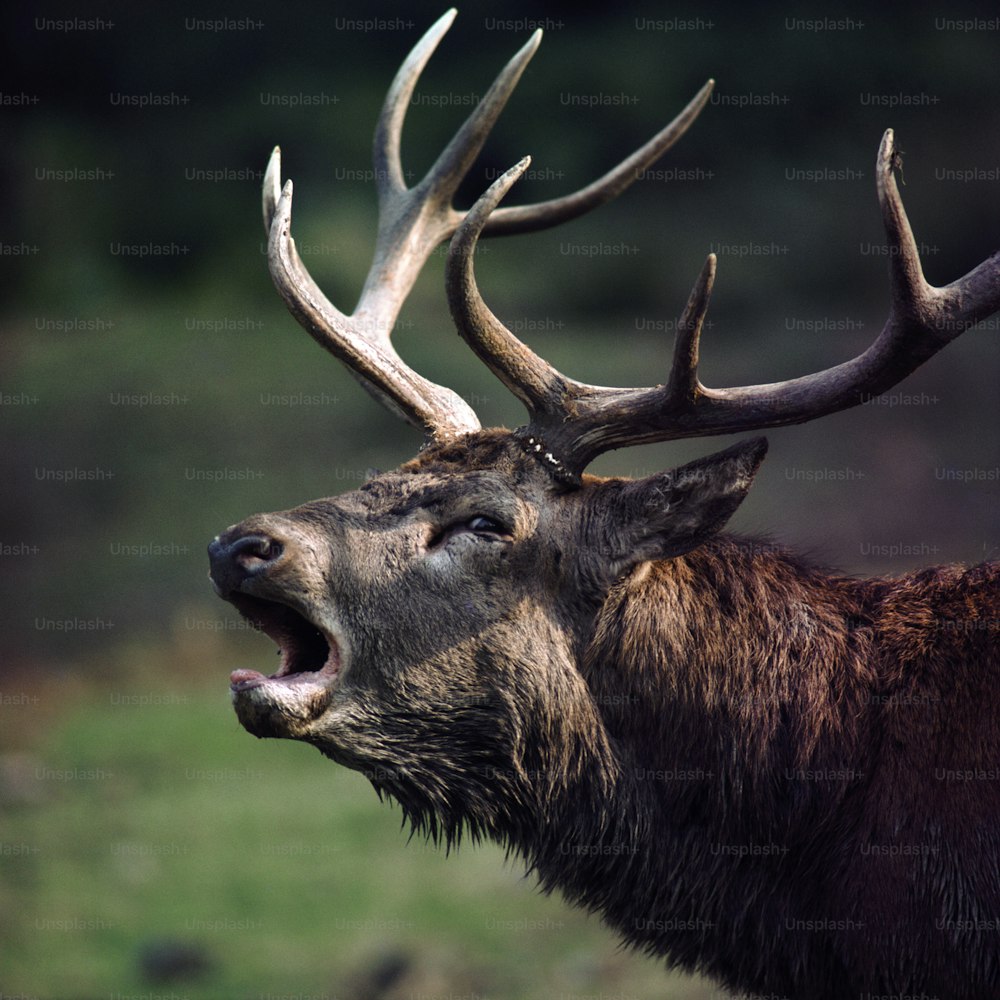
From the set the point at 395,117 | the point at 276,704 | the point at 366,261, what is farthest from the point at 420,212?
the point at 366,261

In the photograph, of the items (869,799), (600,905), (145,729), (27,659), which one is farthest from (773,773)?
(27,659)

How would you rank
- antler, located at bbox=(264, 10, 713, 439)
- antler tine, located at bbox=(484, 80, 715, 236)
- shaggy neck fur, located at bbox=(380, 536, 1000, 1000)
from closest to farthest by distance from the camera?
shaggy neck fur, located at bbox=(380, 536, 1000, 1000) → antler, located at bbox=(264, 10, 713, 439) → antler tine, located at bbox=(484, 80, 715, 236)

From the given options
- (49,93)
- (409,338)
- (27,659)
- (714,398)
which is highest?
(714,398)

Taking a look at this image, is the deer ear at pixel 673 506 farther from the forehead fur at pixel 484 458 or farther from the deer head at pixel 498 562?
the forehead fur at pixel 484 458

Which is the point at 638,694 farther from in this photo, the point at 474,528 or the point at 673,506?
the point at 474,528

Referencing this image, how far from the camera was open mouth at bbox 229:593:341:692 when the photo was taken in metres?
3.89

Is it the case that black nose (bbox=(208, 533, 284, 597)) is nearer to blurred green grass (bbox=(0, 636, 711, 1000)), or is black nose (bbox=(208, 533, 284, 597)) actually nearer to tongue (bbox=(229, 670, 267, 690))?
tongue (bbox=(229, 670, 267, 690))

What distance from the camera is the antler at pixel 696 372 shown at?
12.8 feet

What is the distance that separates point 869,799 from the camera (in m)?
3.78

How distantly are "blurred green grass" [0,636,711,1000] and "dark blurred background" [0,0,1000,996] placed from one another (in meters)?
1.13

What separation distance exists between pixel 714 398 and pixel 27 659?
8.73m

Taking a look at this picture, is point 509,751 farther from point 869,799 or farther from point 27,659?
point 27,659

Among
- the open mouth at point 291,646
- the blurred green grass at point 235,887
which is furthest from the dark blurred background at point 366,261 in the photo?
the open mouth at point 291,646

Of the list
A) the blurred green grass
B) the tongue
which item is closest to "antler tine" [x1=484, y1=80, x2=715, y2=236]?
the tongue
